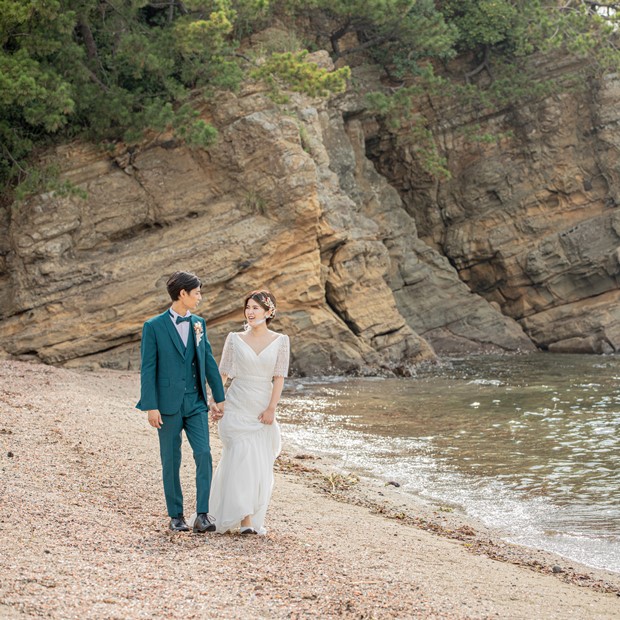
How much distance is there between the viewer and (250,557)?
209 inches

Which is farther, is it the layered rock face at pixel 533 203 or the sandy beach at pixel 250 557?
the layered rock face at pixel 533 203

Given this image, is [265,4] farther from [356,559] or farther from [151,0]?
[356,559]

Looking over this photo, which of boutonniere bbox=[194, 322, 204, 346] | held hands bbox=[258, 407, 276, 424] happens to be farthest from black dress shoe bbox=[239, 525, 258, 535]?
boutonniere bbox=[194, 322, 204, 346]

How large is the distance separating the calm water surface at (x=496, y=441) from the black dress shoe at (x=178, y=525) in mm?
2934

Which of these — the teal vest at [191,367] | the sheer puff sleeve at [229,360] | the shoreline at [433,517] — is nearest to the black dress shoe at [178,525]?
the teal vest at [191,367]

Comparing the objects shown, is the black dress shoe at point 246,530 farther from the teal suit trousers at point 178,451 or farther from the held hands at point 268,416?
the held hands at point 268,416

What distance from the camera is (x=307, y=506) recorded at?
7355 mm

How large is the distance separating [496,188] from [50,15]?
16920mm

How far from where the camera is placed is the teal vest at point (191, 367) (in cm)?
604

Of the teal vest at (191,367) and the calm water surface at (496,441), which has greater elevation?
the teal vest at (191,367)

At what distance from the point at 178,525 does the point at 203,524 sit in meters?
0.18

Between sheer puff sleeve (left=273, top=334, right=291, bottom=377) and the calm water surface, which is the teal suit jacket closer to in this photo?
sheer puff sleeve (left=273, top=334, right=291, bottom=377)

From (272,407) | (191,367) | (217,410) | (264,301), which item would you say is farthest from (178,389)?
(264,301)

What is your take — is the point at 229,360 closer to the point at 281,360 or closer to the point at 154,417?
the point at 281,360
